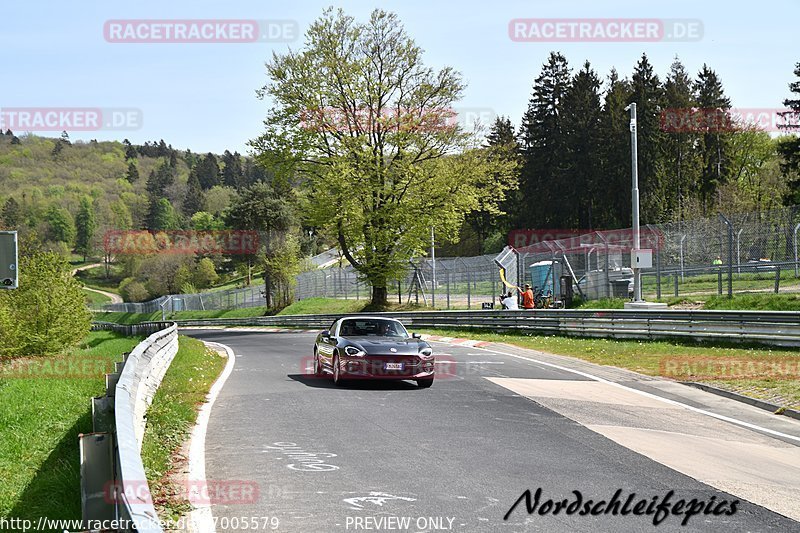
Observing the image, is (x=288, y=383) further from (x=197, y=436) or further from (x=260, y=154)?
(x=260, y=154)

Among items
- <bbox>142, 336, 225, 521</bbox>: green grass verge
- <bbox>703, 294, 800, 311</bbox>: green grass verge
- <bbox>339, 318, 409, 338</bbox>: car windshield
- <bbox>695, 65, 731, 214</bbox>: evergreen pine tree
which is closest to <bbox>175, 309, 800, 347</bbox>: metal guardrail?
<bbox>703, 294, 800, 311</bbox>: green grass verge

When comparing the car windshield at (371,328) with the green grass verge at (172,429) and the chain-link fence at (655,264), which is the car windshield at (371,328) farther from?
the chain-link fence at (655,264)

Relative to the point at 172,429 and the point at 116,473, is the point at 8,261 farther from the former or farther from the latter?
→ the point at 116,473

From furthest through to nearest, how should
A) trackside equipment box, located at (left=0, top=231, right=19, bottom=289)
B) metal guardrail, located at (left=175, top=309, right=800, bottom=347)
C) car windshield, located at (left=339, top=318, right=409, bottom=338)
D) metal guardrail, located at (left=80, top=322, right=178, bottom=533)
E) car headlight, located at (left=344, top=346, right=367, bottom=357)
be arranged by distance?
1. metal guardrail, located at (left=175, top=309, right=800, bottom=347)
2. trackside equipment box, located at (left=0, top=231, right=19, bottom=289)
3. car windshield, located at (left=339, top=318, right=409, bottom=338)
4. car headlight, located at (left=344, top=346, right=367, bottom=357)
5. metal guardrail, located at (left=80, top=322, right=178, bottom=533)

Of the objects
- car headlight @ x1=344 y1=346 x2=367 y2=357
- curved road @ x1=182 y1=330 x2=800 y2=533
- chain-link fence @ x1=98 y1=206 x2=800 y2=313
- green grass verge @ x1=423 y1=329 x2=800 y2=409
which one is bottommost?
green grass verge @ x1=423 y1=329 x2=800 y2=409

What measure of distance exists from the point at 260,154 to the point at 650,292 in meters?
20.7

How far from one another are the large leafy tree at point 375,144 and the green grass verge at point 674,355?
17242 millimetres

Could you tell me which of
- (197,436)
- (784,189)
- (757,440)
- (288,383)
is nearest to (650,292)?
(288,383)

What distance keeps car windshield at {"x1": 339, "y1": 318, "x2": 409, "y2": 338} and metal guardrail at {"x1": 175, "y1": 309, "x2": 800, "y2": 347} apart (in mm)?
9116

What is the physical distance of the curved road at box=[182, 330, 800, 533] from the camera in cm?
611

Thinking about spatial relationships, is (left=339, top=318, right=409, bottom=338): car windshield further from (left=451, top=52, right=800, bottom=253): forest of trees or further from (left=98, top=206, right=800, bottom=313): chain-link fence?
(left=451, top=52, right=800, bottom=253): forest of trees

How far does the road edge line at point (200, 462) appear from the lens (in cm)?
584

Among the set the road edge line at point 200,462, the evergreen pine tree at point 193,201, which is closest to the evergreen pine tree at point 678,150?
the road edge line at point 200,462

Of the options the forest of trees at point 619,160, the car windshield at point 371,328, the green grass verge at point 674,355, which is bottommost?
the green grass verge at point 674,355
